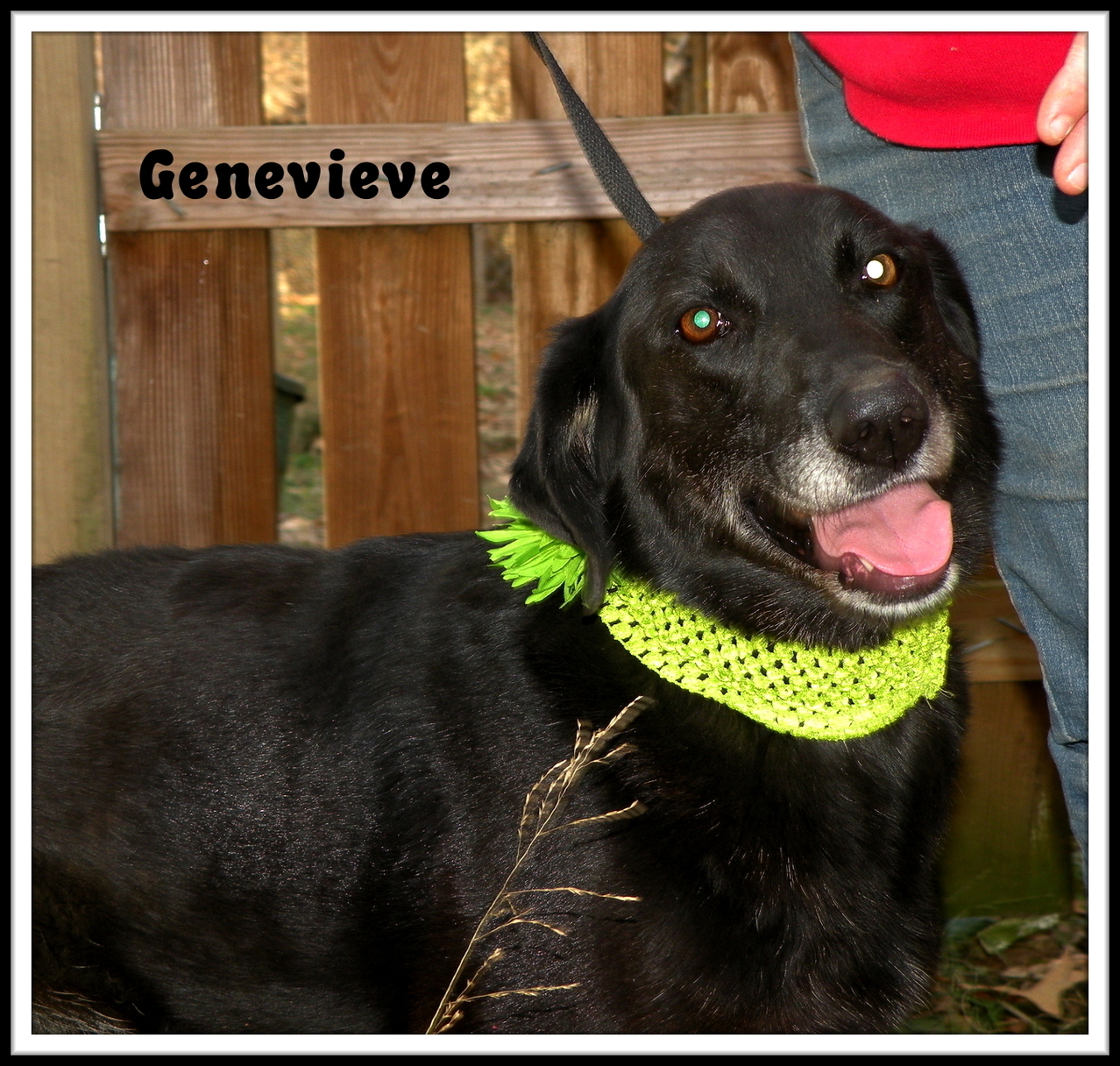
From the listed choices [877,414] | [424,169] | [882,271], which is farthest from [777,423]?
[424,169]

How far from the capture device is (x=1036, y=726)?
4.09 metres

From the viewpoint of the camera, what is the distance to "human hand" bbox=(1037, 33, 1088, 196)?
200cm

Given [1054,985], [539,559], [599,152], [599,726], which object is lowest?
[1054,985]

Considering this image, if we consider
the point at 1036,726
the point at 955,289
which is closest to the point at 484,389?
the point at 1036,726

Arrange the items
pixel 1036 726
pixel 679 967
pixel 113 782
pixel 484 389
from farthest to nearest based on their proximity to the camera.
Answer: pixel 484 389 < pixel 1036 726 < pixel 113 782 < pixel 679 967

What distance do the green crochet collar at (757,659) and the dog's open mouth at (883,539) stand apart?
226mm

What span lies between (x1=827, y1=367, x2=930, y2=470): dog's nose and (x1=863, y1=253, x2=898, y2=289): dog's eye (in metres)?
0.36

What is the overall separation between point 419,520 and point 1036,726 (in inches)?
89.9

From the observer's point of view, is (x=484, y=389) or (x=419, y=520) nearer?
(x=419, y=520)

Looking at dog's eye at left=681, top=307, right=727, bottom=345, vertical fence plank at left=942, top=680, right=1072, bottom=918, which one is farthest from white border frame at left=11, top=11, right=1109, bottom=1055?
vertical fence plank at left=942, top=680, right=1072, bottom=918

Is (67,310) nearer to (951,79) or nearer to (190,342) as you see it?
(190,342)

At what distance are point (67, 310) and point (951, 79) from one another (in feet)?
9.23

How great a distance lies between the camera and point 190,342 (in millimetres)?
3982

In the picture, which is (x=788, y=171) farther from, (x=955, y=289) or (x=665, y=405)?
(x=665, y=405)
